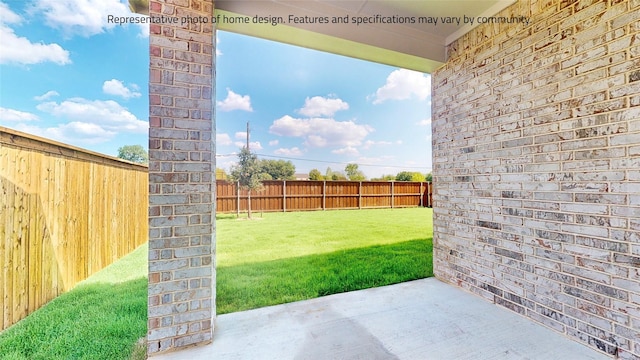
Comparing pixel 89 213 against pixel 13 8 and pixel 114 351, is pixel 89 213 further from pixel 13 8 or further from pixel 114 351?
pixel 13 8

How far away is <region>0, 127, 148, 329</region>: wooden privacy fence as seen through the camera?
200cm

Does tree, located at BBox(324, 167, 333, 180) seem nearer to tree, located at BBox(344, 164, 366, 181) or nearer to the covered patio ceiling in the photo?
tree, located at BBox(344, 164, 366, 181)

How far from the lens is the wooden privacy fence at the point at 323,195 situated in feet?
25.4

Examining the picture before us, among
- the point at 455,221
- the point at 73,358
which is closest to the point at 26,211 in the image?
the point at 73,358

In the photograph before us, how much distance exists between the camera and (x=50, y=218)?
8.14ft

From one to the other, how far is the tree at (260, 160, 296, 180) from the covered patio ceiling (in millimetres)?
6257

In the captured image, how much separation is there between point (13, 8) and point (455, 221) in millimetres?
5708

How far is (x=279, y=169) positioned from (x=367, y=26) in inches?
282

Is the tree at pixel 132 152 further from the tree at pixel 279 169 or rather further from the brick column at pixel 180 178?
the brick column at pixel 180 178

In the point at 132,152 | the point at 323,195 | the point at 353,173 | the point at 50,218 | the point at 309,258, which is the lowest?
the point at 309,258

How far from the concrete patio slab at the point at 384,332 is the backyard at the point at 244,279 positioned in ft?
1.08

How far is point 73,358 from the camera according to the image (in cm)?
157

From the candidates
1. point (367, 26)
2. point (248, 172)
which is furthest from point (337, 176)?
point (367, 26)

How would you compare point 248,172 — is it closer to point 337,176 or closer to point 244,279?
point 337,176
